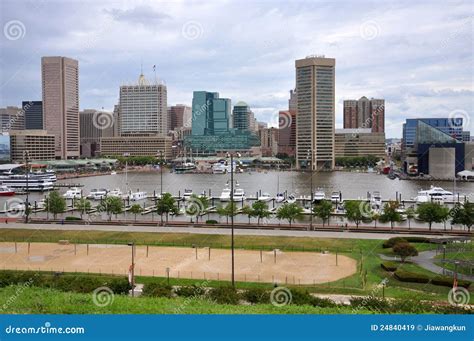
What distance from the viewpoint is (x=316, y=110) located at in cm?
8256

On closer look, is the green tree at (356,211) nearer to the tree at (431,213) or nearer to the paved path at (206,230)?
the paved path at (206,230)

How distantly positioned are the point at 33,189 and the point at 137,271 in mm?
36666

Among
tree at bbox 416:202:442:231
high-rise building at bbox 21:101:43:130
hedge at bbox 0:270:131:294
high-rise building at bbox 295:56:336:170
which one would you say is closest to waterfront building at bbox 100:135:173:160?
high-rise building at bbox 21:101:43:130

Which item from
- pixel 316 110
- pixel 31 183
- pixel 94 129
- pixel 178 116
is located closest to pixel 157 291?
pixel 31 183

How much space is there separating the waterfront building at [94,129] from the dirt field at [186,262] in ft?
306

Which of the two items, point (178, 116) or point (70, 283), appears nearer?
point (70, 283)

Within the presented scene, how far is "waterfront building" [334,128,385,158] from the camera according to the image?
301ft

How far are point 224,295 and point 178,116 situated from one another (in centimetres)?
13641

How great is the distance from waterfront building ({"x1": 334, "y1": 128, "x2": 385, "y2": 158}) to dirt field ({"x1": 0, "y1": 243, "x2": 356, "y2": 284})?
253 feet

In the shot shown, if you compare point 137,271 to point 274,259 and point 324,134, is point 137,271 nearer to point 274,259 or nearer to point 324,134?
point 274,259

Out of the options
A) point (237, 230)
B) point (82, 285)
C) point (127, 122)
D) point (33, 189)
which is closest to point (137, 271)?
Result: point (82, 285)

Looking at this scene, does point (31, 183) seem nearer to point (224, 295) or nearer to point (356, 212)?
point (356, 212)

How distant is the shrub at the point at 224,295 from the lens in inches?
408

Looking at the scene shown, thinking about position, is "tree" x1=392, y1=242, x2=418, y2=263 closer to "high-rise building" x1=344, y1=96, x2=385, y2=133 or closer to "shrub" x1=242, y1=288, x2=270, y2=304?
"shrub" x1=242, y1=288, x2=270, y2=304
